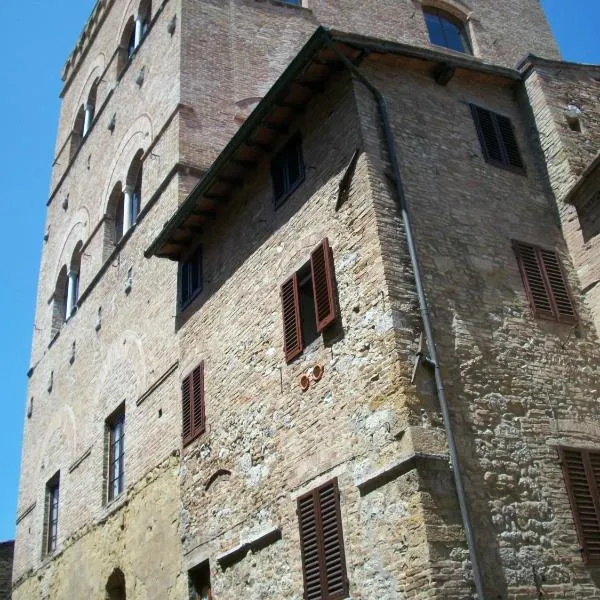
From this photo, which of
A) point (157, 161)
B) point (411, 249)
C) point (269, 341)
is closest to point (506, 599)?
point (411, 249)

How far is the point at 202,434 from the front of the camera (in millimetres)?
11188

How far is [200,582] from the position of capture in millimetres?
10531

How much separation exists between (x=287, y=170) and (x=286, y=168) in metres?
0.05

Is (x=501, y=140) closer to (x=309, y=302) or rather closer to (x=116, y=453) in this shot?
(x=309, y=302)

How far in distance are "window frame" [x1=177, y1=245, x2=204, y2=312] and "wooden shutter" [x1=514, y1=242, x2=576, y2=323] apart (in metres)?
4.88

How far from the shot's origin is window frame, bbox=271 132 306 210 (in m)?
10.4

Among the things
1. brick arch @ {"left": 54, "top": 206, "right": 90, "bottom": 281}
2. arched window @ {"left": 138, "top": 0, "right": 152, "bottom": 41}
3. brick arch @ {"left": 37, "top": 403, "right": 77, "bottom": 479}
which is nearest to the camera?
brick arch @ {"left": 37, "top": 403, "right": 77, "bottom": 479}

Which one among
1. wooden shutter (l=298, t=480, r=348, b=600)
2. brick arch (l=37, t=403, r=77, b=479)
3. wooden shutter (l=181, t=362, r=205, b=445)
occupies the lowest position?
wooden shutter (l=298, t=480, r=348, b=600)

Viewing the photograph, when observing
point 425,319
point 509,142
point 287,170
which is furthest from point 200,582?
point 509,142

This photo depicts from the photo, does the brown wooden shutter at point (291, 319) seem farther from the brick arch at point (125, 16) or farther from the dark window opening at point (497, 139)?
the brick arch at point (125, 16)

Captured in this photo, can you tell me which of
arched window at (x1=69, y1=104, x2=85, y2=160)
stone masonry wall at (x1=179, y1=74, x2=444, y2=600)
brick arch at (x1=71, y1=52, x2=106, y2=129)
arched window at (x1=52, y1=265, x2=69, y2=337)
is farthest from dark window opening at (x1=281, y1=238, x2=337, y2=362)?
arched window at (x1=69, y1=104, x2=85, y2=160)

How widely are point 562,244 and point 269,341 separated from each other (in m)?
3.82

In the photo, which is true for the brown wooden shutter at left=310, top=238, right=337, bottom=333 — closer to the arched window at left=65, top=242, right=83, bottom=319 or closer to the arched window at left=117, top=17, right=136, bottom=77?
the arched window at left=65, top=242, right=83, bottom=319

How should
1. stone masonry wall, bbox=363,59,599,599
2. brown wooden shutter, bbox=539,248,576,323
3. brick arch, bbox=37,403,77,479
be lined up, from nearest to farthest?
stone masonry wall, bbox=363,59,599,599 → brown wooden shutter, bbox=539,248,576,323 → brick arch, bbox=37,403,77,479
